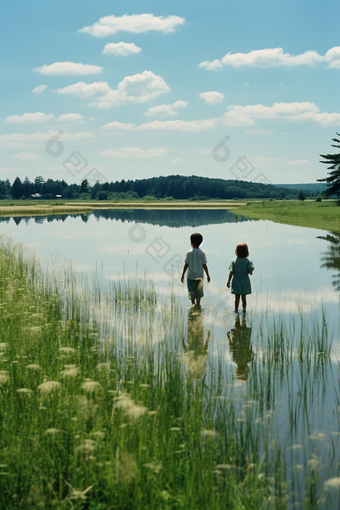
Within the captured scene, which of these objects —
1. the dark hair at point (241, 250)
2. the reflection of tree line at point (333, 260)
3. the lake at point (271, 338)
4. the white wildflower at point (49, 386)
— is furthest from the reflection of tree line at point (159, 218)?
the white wildflower at point (49, 386)

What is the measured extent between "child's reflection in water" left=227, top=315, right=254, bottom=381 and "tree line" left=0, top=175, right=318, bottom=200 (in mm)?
139006

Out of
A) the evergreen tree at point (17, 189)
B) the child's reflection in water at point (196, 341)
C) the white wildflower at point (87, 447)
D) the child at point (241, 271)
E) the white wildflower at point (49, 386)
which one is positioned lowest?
the child's reflection in water at point (196, 341)

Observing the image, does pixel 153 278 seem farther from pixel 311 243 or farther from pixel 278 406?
pixel 311 243

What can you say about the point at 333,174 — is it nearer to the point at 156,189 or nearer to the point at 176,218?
the point at 176,218

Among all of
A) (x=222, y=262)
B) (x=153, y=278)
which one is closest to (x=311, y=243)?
(x=222, y=262)

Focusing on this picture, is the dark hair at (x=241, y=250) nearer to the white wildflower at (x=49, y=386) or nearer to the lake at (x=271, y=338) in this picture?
the lake at (x=271, y=338)

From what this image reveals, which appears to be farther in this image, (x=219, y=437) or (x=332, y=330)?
(x=332, y=330)

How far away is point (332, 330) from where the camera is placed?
8.02 metres

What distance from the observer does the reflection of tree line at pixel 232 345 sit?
6.04 meters

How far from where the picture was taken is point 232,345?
7316 mm

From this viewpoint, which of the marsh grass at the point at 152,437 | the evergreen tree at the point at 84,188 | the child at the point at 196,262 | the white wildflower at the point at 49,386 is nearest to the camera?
the marsh grass at the point at 152,437

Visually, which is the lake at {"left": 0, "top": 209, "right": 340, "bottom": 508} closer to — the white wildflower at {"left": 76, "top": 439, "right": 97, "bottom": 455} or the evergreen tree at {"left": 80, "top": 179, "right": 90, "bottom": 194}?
the white wildflower at {"left": 76, "top": 439, "right": 97, "bottom": 455}

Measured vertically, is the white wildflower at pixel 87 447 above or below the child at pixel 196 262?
below

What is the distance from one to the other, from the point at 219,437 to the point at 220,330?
440 centimetres
